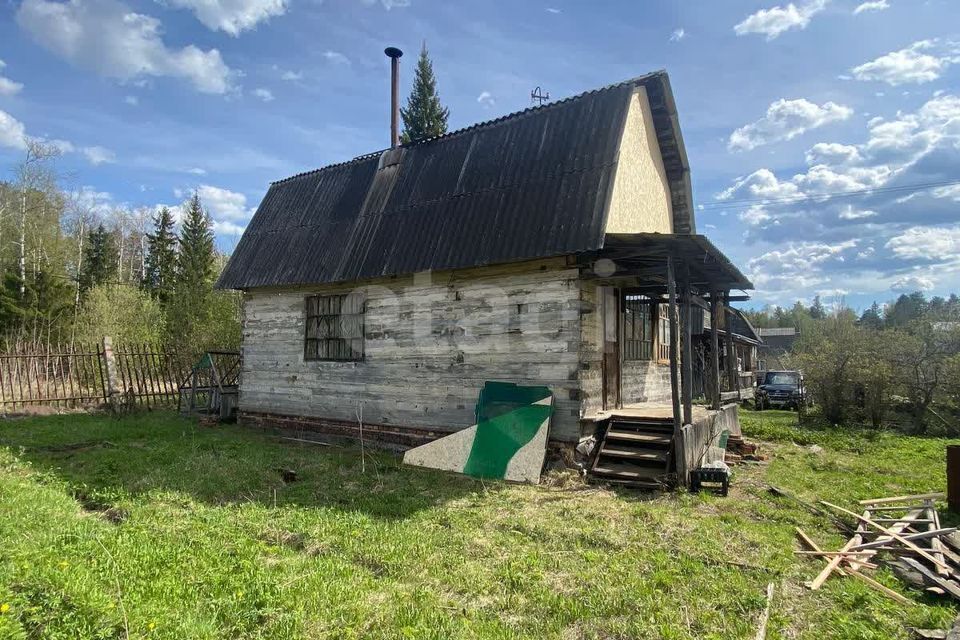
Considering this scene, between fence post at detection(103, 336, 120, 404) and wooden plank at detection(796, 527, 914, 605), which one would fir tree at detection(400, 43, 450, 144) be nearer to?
fence post at detection(103, 336, 120, 404)

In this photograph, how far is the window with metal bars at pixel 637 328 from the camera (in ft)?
35.2

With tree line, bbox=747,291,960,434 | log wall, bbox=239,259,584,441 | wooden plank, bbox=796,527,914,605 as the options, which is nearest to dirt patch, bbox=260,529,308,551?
log wall, bbox=239,259,584,441

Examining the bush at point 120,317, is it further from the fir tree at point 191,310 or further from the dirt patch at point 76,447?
the dirt patch at point 76,447

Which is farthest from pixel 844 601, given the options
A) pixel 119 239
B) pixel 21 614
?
pixel 119 239

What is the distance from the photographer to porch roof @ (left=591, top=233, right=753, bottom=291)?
7523 mm

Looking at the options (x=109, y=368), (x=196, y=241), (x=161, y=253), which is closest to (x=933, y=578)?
(x=109, y=368)

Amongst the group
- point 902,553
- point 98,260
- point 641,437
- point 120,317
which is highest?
point 98,260

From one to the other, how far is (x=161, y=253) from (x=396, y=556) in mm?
39979

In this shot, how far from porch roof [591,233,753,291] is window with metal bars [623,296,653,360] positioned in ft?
5.16

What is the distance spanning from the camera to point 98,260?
112ft

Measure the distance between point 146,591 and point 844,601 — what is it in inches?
210

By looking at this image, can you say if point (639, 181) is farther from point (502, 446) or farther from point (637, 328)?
point (502, 446)

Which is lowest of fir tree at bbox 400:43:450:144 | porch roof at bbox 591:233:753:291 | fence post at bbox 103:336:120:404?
fence post at bbox 103:336:120:404

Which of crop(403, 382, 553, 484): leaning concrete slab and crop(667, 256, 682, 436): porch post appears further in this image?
crop(403, 382, 553, 484): leaning concrete slab
